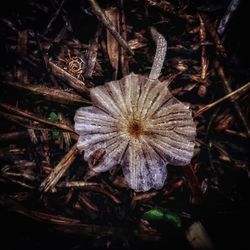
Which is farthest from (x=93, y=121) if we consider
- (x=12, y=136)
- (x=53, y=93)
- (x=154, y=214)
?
(x=154, y=214)

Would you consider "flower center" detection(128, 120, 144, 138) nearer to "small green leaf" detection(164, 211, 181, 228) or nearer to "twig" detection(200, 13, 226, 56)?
"small green leaf" detection(164, 211, 181, 228)

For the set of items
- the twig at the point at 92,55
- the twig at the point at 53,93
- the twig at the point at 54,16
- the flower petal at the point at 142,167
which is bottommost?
the flower petal at the point at 142,167

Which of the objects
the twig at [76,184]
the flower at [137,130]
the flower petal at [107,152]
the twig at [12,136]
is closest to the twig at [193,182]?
the flower at [137,130]

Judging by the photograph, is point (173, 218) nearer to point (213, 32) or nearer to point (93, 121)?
point (93, 121)

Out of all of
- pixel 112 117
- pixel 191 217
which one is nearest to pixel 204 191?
pixel 191 217

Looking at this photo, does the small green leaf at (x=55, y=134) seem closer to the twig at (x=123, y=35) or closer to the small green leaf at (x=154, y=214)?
the twig at (x=123, y=35)

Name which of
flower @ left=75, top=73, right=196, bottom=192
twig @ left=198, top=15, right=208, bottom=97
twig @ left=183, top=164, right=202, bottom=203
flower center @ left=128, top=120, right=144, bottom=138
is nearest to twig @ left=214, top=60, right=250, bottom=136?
twig @ left=198, top=15, right=208, bottom=97

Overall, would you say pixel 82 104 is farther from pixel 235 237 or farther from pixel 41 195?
pixel 235 237
